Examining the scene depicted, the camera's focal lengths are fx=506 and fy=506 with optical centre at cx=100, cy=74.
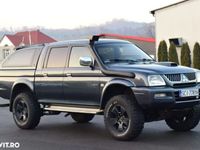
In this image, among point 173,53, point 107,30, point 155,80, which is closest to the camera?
point 155,80

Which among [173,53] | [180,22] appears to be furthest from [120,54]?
[180,22]

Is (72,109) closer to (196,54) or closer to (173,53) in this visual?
(196,54)

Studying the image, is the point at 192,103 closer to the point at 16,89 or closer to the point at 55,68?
the point at 55,68

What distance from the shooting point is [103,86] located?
9.09 meters

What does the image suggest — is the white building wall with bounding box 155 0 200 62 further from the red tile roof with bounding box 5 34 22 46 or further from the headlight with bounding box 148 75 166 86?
the red tile roof with bounding box 5 34 22 46

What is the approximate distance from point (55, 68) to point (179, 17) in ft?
73.1

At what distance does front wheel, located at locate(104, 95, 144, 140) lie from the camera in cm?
868

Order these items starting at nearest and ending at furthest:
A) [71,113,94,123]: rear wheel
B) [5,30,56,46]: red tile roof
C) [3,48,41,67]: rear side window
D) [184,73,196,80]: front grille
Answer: [184,73,196,80]: front grille → [3,48,41,67]: rear side window → [71,113,94,123]: rear wheel → [5,30,56,46]: red tile roof

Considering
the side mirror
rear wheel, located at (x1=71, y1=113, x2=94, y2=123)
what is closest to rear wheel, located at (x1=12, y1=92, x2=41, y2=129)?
rear wheel, located at (x1=71, y1=113, x2=94, y2=123)

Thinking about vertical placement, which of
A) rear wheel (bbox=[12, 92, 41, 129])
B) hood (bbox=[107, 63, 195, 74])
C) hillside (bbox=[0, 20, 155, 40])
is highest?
hillside (bbox=[0, 20, 155, 40])

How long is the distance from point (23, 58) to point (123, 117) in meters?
3.38

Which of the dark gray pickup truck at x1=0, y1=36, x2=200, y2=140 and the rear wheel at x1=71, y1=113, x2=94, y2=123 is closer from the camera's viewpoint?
the dark gray pickup truck at x1=0, y1=36, x2=200, y2=140

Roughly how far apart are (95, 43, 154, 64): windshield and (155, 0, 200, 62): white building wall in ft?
67.8

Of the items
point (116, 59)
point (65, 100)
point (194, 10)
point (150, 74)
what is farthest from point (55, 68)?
point (194, 10)
